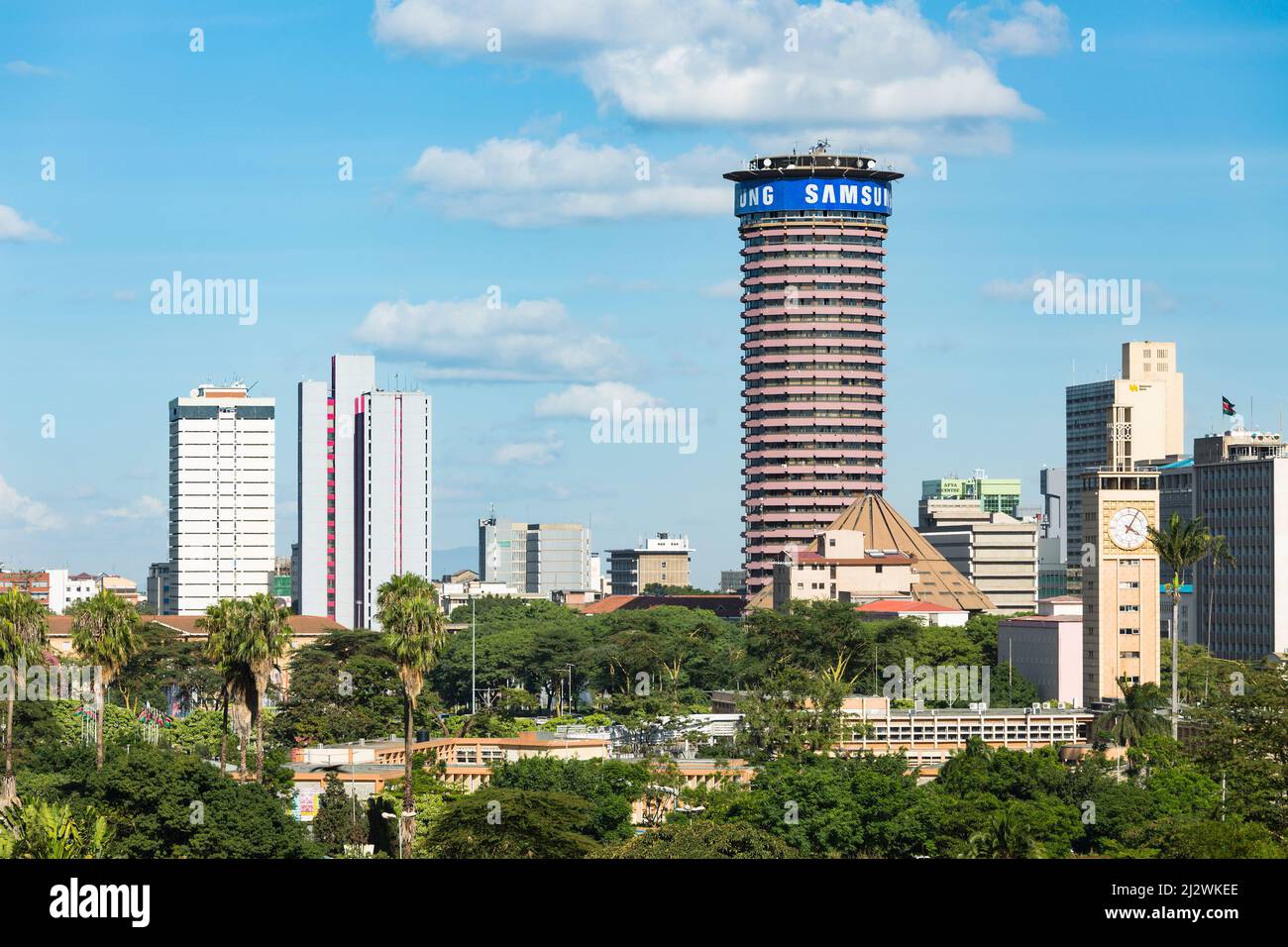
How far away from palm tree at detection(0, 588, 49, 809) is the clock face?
82781 mm

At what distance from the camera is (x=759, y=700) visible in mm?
131500

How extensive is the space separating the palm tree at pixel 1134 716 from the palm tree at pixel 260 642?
58.0 m

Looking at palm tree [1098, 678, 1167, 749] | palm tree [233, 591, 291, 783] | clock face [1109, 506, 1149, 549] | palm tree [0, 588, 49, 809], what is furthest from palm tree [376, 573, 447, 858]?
clock face [1109, 506, 1149, 549]

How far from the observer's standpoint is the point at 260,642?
9800 centimetres

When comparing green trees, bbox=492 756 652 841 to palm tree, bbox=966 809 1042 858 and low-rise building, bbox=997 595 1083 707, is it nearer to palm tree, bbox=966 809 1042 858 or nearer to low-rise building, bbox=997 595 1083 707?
palm tree, bbox=966 809 1042 858

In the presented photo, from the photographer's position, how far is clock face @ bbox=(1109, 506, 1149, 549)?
5832 inches

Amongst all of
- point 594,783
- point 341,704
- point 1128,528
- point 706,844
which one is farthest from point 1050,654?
point 706,844

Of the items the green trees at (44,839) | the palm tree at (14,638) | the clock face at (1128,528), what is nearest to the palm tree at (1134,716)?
the clock face at (1128,528)

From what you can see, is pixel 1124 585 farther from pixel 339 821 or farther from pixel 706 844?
pixel 706 844

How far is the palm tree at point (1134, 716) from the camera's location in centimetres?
12825

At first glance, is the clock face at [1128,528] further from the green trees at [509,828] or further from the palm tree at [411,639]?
the green trees at [509,828]

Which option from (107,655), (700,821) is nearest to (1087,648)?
(700,821)

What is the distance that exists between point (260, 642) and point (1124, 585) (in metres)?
75.6
